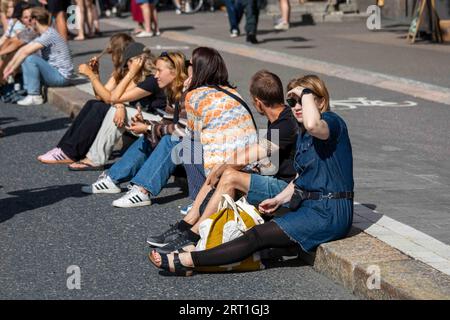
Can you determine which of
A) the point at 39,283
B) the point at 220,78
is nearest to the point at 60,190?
the point at 220,78

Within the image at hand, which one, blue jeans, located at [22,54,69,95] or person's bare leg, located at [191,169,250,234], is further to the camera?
blue jeans, located at [22,54,69,95]

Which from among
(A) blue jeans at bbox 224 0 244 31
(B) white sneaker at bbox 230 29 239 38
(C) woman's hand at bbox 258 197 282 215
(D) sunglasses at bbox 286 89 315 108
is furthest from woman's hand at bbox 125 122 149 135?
(B) white sneaker at bbox 230 29 239 38

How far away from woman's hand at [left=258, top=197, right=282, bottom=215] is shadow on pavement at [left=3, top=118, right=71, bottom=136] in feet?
18.0

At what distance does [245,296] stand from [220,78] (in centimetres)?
201

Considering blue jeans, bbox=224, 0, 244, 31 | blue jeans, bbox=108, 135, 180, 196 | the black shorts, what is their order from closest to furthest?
blue jeans, bbox=108, 135, 180, 196 < the black shorts < blue jeans, bbox=224, 0, 244, 31

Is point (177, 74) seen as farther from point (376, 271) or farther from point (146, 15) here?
point (146, 15)

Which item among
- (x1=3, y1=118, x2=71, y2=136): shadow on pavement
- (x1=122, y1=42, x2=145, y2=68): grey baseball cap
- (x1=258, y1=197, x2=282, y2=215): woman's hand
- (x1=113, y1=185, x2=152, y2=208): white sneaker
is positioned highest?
(x1=122, y1=42, x2=145, y2=68): grey baseball cap

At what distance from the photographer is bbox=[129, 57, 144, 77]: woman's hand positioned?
9.39 meters

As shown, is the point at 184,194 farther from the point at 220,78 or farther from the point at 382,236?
the point at 382,236

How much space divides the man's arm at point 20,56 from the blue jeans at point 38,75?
123 mm

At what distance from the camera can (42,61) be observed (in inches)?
530

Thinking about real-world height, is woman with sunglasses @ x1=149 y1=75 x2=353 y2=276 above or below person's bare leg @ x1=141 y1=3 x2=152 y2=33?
above

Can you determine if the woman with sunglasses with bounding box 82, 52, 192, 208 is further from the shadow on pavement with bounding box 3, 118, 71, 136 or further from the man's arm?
the man's arm
